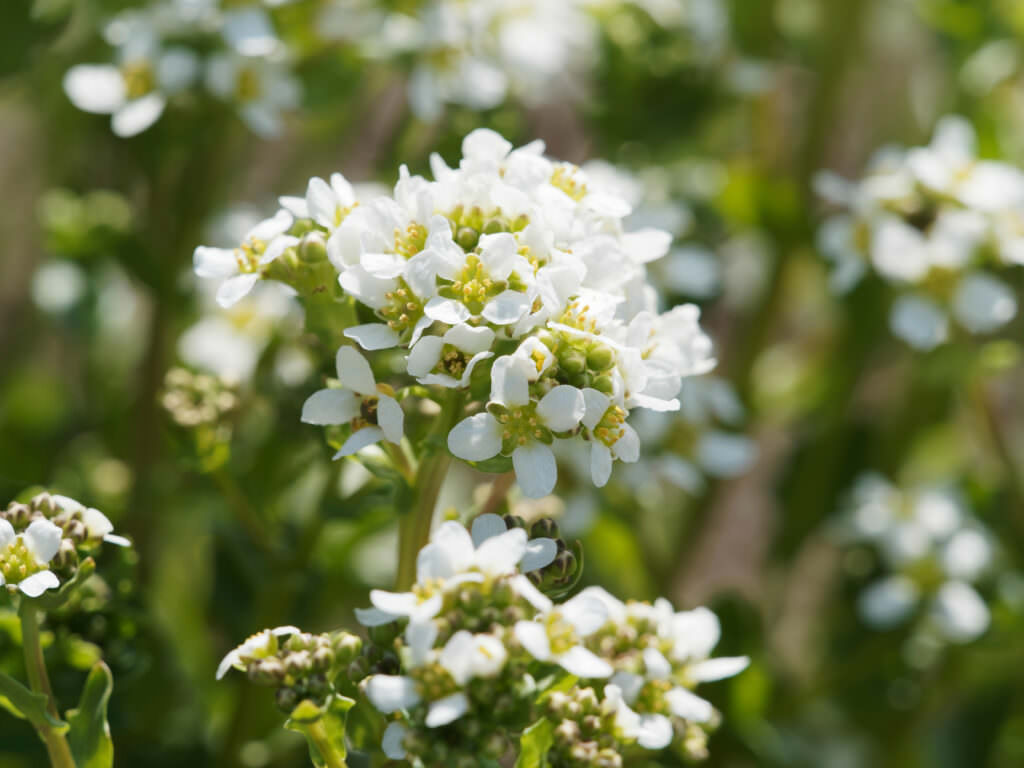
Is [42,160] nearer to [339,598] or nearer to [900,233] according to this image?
[339,598]

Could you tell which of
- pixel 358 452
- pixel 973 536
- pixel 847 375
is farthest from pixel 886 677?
pixel 358 452

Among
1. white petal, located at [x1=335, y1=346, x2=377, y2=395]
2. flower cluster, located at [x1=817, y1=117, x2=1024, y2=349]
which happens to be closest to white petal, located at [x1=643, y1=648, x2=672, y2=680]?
white petal, located at [x1=335, y1=346, x2=377, y2=395]

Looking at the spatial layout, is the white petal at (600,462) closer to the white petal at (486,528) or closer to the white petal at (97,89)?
the white petal at (486,528)

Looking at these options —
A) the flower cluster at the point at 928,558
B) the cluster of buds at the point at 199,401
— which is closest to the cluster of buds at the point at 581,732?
the cluster of buds at the point at 199,401

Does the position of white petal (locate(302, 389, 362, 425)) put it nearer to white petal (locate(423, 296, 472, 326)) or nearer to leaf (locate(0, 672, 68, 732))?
white petal (locate(423, 296, 472, 326))

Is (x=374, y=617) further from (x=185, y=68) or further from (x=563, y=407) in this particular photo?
(x=185, y=68)

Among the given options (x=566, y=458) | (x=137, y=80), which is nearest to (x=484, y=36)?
(x=137, y=80)
